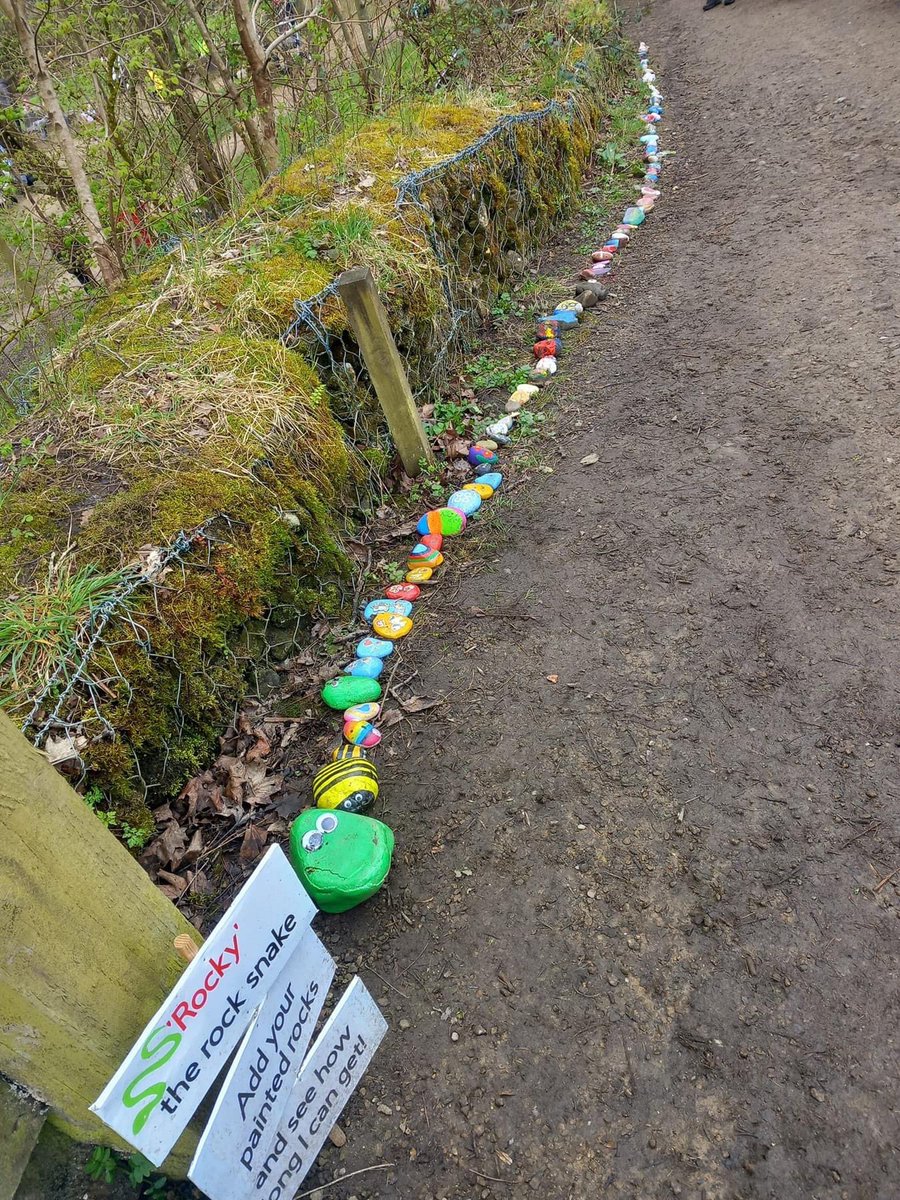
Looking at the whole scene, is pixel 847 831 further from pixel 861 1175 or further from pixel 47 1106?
pixel 47 1106

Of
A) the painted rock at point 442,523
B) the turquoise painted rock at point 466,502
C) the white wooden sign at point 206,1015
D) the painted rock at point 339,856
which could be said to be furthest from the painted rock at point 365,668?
the white wooden sign at point 206,1015

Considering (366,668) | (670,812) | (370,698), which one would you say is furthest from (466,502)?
(670,812)


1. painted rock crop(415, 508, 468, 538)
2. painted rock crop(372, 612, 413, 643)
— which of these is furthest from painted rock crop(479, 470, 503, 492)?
painted rock crop(372, 612, 413, 643)

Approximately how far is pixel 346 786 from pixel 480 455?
84.6 inches

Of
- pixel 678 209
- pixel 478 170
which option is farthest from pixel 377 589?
pixel 678 209

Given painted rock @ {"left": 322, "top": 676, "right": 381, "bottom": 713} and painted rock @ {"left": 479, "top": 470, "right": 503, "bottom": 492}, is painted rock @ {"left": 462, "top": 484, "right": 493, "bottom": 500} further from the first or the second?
painted rock @ {"left": 322, "top": 676, "right": 381, "bottom": 713}

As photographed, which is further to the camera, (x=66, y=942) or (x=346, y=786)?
(x=346, y=786)

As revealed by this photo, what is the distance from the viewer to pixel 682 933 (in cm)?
192

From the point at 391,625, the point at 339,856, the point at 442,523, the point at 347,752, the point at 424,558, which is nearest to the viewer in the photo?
the point at 339,856

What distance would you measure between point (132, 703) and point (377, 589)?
1.29 m

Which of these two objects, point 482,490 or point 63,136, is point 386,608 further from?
point 63,136

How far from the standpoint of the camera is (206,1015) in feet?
4.05

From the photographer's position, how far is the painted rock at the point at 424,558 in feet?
10.9

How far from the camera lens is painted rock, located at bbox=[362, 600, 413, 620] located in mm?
3112
